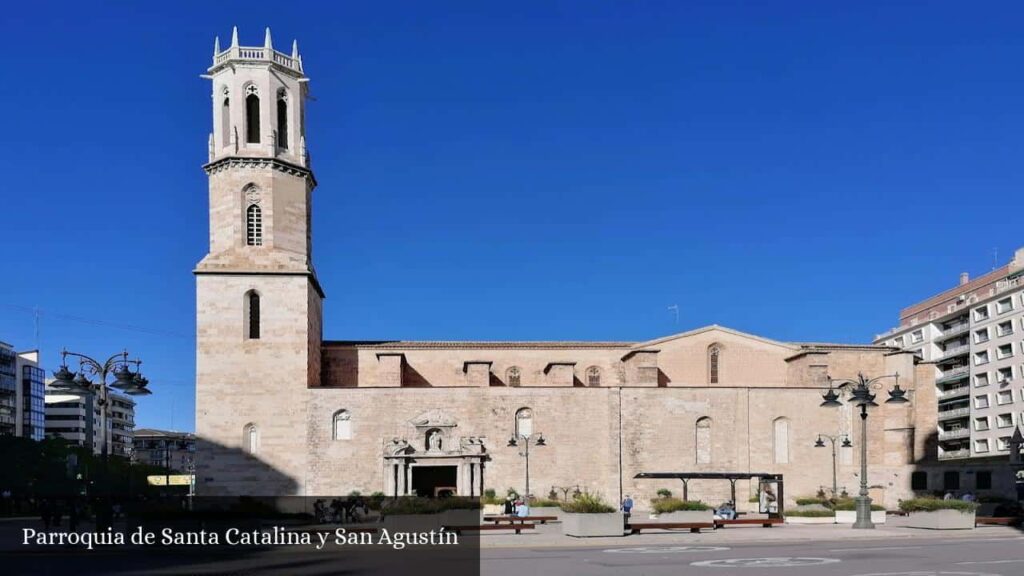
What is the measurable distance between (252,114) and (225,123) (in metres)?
1.41

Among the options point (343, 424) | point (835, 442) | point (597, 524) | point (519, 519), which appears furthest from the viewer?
point (835, 442)

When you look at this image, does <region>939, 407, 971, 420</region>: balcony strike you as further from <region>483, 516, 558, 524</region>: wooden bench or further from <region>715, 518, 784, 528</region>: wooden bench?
<region>483, 516, 558, 524</region>: wooden bench

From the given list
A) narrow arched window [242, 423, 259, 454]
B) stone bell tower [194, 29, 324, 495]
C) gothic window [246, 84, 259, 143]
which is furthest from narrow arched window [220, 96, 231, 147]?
narrow arched window [242, 423, 259, 454]

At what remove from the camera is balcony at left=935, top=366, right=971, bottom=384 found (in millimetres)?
88938

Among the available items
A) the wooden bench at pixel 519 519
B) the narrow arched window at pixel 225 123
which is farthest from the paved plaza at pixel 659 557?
the narrow arched window at pixel 225 123

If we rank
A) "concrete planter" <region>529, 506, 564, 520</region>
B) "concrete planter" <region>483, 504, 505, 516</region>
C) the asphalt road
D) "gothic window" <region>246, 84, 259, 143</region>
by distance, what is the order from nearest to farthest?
the asphalt road < "concrete planter" <region>529, 506, 564, 520</region> < "concrete planter" <region>483, 504, 505, 516</region> < "gothic window" <region>246, 84, 259, 143</region>

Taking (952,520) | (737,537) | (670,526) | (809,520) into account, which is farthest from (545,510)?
(952,520)

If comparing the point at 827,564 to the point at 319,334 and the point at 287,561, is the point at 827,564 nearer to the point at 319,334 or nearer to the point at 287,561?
the point at 287,561

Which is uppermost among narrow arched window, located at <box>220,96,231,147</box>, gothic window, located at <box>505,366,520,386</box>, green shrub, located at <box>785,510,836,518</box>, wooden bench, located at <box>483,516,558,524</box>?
narrow arched window, located at <box>220,96,231,147</box>

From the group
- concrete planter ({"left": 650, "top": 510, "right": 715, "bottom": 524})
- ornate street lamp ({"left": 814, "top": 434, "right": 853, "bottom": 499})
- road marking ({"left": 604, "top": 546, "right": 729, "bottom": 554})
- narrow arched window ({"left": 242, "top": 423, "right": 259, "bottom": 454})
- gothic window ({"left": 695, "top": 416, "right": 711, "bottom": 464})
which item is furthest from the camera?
gothic window ({"left": 695, "top": 416, "right": 711, "bottom": 464})

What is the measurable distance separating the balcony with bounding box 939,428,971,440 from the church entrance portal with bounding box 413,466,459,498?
182ft

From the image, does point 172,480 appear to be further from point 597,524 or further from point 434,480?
point 597,524

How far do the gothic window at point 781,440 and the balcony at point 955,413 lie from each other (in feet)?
137

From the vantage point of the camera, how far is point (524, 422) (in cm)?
5262
